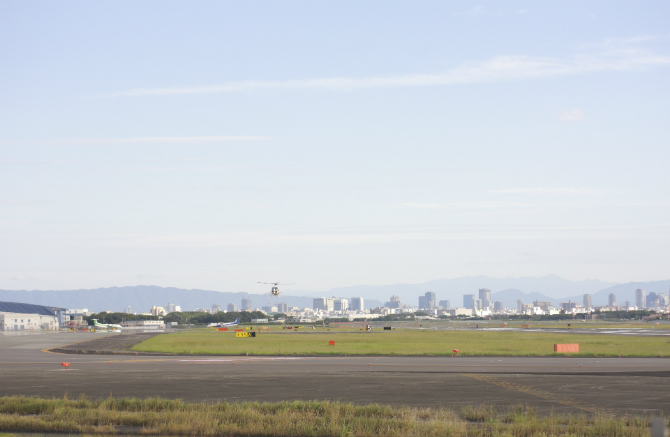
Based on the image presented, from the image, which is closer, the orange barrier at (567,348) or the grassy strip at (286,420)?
the grassy strip at (286,420)

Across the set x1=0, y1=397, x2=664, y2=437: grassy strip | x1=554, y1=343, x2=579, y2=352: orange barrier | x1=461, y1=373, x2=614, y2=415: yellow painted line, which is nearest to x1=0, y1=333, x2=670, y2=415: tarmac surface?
x1=461, y1=373, x2=614, y2=415: yellow painted line

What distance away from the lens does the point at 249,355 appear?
5316cm

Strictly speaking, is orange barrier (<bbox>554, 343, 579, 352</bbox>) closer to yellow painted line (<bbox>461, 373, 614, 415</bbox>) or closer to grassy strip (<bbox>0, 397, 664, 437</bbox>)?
yellow painted line (<bbox>461, 373, 614, 415</bbox>)

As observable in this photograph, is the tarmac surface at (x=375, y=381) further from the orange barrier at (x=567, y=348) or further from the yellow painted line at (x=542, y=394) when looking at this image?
the orange barrier at (x=567, y=348)

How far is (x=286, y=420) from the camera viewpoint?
64.8ft

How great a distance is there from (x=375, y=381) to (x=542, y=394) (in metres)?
8.47

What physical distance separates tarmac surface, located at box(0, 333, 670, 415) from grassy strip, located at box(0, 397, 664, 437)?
296 centimetres

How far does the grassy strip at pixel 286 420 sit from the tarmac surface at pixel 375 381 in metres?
2.96

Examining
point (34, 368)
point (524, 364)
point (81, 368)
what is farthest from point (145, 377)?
point (524, 364)

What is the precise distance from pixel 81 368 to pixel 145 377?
8283 mm

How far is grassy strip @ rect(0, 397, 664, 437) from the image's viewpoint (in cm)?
1883

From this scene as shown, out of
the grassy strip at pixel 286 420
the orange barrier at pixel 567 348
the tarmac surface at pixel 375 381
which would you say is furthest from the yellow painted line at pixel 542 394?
the orange barrier at pixel 567 348

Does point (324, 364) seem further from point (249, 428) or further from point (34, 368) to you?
point (249, 428)

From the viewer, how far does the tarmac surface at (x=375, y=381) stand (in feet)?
86.1
